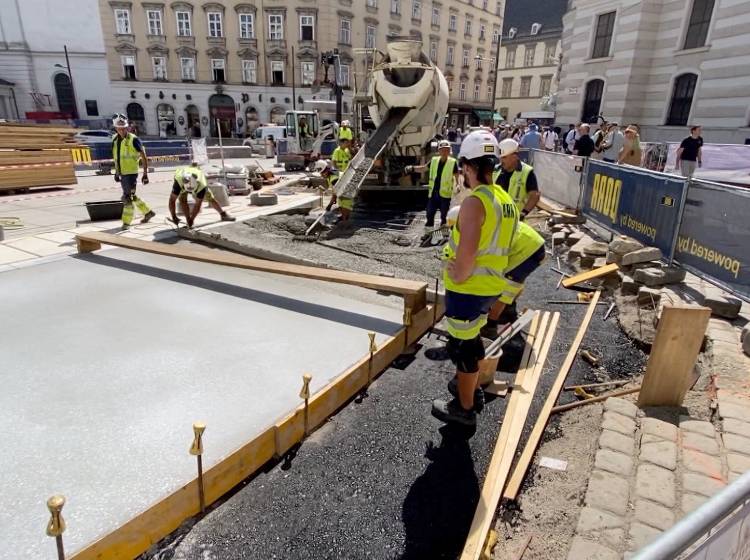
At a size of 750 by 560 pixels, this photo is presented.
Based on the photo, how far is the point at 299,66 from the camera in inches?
1608

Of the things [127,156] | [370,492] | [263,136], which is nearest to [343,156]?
[127,156]

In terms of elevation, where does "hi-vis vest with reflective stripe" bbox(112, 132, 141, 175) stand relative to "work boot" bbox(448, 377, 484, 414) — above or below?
above

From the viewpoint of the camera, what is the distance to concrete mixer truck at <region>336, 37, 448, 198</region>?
9867 mm

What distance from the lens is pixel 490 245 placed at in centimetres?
279

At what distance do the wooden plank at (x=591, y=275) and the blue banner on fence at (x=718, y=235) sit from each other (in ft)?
2.25

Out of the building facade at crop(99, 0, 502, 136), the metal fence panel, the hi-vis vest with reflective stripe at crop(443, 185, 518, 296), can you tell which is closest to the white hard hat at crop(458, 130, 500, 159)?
the hi-vis vest with reflective stripe at crop(443, 185, 518, 296)

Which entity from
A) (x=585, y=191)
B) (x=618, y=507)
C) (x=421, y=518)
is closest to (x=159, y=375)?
(x=421, y=518)

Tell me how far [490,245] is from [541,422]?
1.23 meters

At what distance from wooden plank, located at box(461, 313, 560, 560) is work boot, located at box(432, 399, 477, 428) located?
0.65 feet

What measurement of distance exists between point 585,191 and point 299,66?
3785 centimetres

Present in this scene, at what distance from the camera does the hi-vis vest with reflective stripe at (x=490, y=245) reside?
2.74 meters

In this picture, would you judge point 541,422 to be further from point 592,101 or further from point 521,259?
point 592,101

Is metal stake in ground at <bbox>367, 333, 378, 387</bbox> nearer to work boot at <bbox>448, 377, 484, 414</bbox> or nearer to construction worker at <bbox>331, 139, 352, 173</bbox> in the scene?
work boot at <bbox>448, 377, 484, 414</bbox>

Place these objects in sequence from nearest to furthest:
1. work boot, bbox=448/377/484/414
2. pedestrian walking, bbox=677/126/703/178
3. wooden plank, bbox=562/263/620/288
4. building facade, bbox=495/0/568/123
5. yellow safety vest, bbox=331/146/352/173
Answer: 1. work boot, bbox=448/377/484/414
2. wooden plank, bbox=562/263/620/288
3. yellow safety vest, bbox=331/146/352/173
4. pedestrian walking, bbox=677/126/703/178
5. building facade, bbox=495/0/568/123
